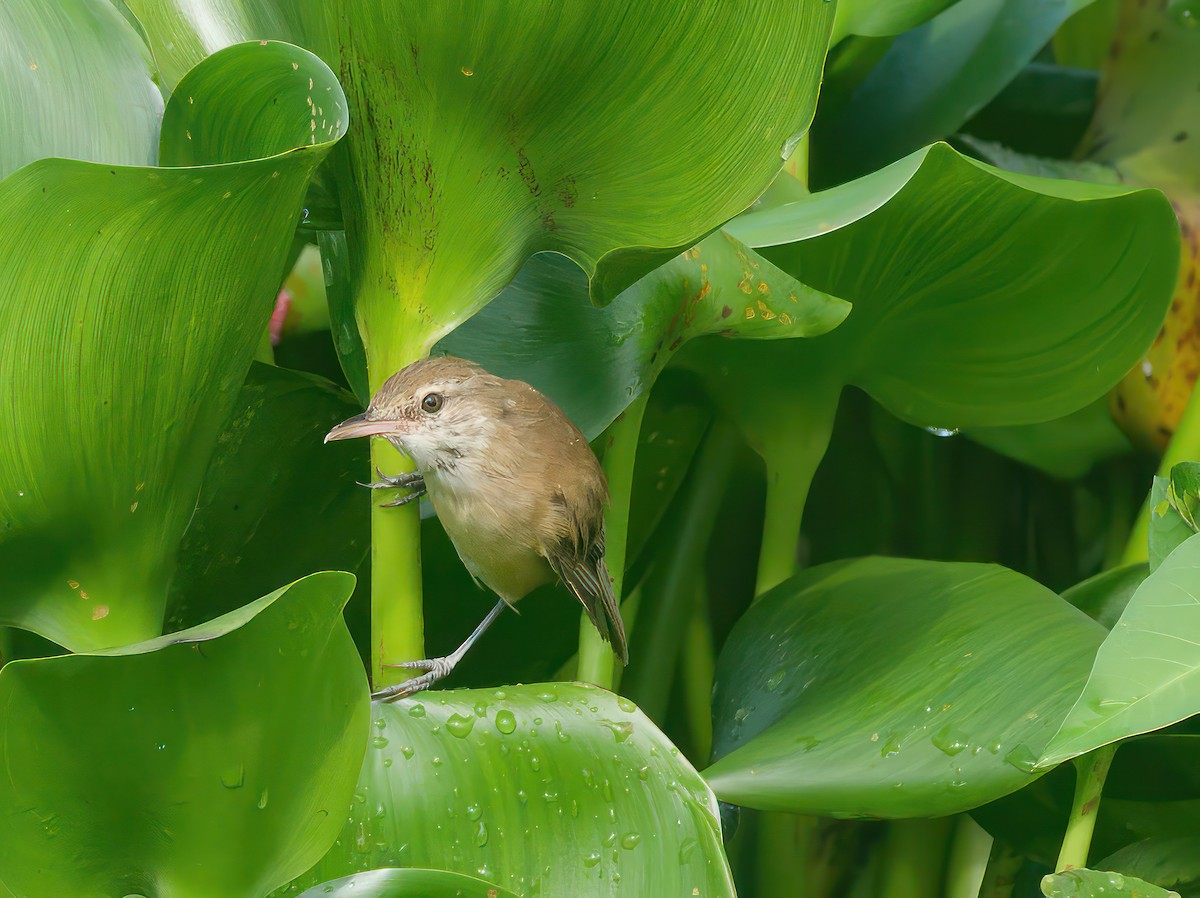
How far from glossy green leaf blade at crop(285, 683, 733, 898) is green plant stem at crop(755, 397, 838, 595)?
363 millimetres

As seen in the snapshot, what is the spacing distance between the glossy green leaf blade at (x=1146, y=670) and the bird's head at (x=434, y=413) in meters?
0.41

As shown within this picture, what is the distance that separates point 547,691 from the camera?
0.61 metres

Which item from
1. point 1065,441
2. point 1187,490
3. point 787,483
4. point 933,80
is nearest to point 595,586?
point 787,483

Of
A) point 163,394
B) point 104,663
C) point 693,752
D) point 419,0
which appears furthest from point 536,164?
point 693,752

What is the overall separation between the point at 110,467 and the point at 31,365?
63mm

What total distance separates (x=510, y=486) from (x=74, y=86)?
0.43m

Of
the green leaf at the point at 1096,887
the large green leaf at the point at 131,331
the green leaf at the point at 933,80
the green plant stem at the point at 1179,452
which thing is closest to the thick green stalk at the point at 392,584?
the large green leaf at the point at 131,331

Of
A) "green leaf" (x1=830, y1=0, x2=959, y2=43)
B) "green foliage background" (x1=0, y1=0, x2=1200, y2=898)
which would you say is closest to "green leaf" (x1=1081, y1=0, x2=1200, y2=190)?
"green foliage background" (x1=0, y1=0, x2=1200, y2=898)

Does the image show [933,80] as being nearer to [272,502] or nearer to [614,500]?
[614,500]

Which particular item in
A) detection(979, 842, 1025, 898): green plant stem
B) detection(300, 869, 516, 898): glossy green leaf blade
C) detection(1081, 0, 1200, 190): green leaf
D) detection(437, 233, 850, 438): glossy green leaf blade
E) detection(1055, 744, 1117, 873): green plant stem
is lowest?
detection(979, 842, 1025, 898): green plant stem

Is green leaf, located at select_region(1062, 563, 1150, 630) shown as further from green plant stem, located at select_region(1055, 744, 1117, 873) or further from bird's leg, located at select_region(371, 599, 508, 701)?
bird's leg, located at select_region(371, 599, 508, 701)

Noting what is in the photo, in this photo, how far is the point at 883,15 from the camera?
0.88 meters

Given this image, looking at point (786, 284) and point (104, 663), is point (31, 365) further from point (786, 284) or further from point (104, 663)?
point (786, 284)

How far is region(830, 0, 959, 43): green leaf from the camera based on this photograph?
2.82ft
